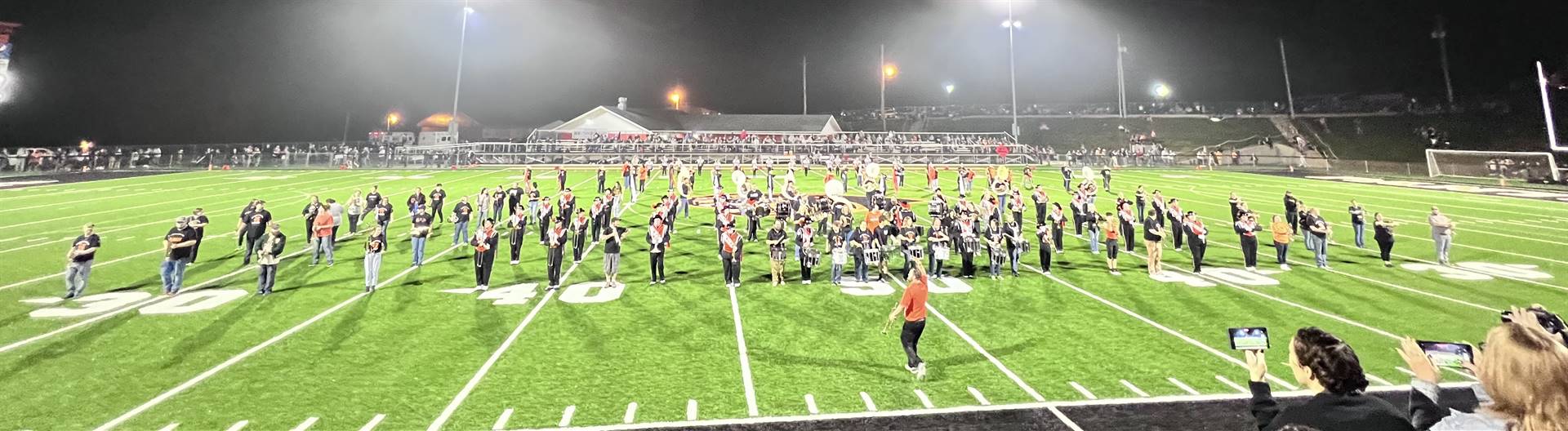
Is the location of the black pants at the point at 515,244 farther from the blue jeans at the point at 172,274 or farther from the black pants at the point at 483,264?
the blue jeans at the point at 172,274

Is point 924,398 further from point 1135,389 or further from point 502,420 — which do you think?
point 502,420

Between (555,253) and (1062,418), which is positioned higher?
(555,253)

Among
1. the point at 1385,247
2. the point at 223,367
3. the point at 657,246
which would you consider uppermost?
the point at 657,246

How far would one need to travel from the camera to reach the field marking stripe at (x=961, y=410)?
6761 millimetres

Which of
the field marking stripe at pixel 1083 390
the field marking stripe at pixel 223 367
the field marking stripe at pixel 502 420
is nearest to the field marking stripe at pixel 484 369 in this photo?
the field marking stripe at pixel 502 420

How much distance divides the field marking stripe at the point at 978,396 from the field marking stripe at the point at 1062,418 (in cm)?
66

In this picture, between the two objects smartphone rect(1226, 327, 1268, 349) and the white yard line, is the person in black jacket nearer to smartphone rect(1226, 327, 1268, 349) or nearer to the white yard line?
smartphone rect(1226, 327, 1268, 349)

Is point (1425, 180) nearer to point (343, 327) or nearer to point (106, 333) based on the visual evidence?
point (343, 327)

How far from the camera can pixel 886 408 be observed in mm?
7172

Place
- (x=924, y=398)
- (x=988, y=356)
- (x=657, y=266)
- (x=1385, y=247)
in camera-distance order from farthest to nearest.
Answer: (x=1385, y=247)
(x=657, y=266)
(x=988, y=356)
(x=924, y=398)

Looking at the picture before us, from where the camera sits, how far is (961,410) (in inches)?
282

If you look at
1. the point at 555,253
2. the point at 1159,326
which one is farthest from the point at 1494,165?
the point at 555,253

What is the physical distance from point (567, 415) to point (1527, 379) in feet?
23.5

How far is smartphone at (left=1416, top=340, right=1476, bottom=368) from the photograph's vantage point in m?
3.05
